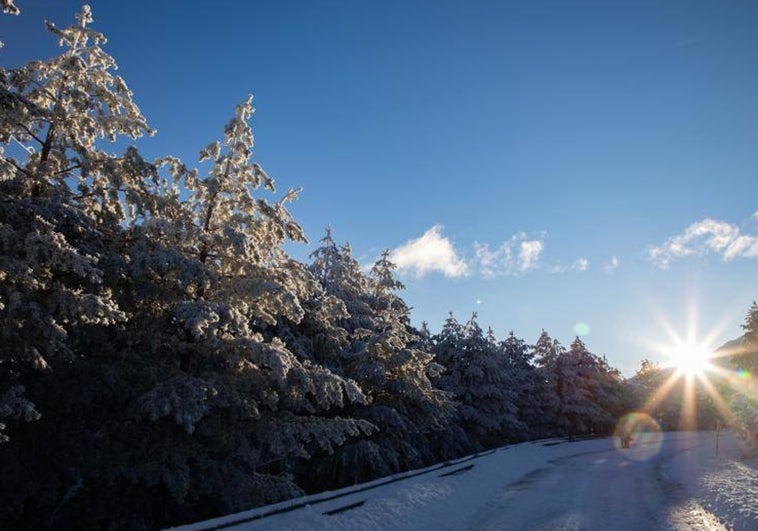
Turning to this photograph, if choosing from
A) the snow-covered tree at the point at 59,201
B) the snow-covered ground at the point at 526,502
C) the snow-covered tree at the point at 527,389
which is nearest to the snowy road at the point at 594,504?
the snow-covered ground at the point at 526,502

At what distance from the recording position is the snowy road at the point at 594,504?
11461mm

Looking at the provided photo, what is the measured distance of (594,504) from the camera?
13.7 metres

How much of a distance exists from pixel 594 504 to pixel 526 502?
1.79m

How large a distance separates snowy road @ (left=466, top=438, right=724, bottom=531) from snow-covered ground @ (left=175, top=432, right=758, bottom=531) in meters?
0.02

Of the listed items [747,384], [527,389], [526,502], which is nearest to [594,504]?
[526,502]

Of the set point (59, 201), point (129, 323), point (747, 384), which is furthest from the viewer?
point (747, 384)

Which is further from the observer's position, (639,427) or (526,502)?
(639,427)

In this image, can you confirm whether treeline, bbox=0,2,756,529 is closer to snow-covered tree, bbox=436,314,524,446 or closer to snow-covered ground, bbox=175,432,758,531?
snow-covered ground, bbox=175,432,758,531

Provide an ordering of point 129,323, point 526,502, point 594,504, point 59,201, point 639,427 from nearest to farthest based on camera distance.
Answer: point 59,201 < point 129,323 < point 594,504 < point 526,502 < point 639,427

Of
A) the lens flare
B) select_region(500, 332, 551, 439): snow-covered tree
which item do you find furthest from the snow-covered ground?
the lens flare

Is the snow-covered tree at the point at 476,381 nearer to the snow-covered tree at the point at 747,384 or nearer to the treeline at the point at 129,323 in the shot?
the snow-covered tree at the point at 747,384

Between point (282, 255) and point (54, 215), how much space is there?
21.5ft

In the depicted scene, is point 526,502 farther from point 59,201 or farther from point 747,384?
point 747,384

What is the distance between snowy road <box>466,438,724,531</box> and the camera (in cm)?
1146
